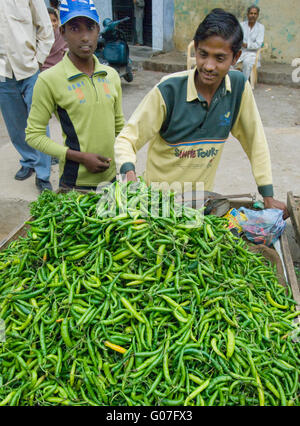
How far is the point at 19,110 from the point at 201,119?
2.83 meters

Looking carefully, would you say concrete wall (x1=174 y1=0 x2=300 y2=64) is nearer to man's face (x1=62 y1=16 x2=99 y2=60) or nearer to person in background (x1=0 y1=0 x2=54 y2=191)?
person in background (x1=0 y1=0 x2=54 y2=191)

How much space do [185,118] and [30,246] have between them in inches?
49.6

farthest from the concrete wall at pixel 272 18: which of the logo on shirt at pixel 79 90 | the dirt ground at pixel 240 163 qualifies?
the logo on shirt at pixel 79 90

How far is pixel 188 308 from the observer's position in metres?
1.78

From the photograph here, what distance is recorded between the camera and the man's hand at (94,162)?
8.72 feet

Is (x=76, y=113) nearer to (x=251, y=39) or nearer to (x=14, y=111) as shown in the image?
(x=14, y=111)

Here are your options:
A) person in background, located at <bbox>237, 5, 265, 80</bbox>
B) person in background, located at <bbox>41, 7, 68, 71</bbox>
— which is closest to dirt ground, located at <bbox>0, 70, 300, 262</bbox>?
person in background, located at <bbox>237, 5, 265, 80</bbox>

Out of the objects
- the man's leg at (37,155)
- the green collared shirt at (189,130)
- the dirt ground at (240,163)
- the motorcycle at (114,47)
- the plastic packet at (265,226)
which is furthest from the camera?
the motorcycle at (114,47)

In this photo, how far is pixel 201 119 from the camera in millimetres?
2371

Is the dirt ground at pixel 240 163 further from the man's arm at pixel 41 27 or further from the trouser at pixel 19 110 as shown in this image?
the man's arm at pixel 41 27

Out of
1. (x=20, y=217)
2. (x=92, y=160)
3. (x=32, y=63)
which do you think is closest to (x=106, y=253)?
(x=92, y=160)

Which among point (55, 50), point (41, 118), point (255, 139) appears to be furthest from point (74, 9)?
point (55, 50)

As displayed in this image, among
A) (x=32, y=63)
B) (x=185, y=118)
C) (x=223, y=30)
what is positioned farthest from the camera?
(x=32, y=63)
